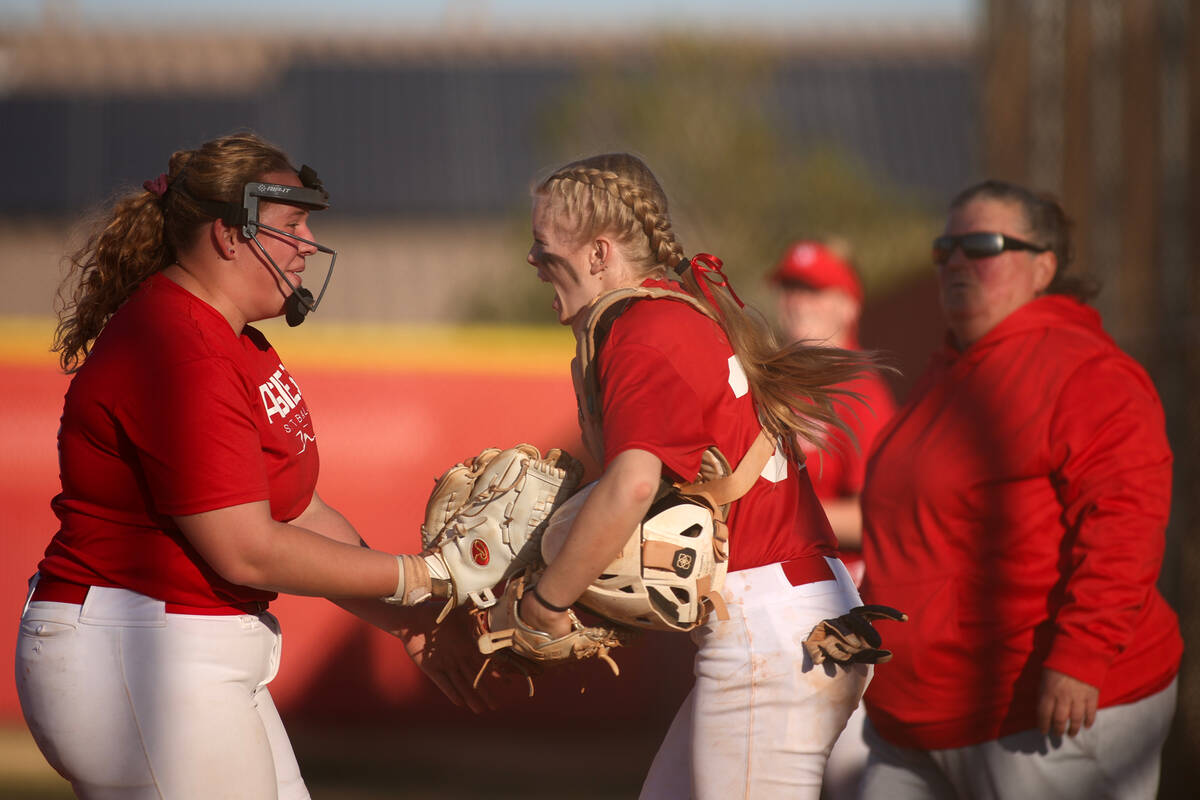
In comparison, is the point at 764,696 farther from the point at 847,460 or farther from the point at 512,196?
the point at 512,196

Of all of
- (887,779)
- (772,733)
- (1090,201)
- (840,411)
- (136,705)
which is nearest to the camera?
(136,705)

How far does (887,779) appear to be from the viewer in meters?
3.23

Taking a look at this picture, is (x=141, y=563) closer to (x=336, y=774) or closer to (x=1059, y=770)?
(x=1059, y=770)

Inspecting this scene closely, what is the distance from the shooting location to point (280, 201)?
2.54 metres

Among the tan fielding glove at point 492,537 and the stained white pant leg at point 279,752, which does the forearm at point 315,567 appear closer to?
the tan fielding glove at point 492,537

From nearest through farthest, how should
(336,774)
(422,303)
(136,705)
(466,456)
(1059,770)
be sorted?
(136,705), (1059,770), (336,774), (466,456), (422,303)

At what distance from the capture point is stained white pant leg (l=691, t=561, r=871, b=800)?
2447mm

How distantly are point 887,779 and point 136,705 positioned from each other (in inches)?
79.0

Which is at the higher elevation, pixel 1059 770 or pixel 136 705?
pixel 136 705

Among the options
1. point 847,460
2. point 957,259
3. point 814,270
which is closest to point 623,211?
point 957,259

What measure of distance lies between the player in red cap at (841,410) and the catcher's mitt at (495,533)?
937 mm

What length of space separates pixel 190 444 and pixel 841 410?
233 centimetres

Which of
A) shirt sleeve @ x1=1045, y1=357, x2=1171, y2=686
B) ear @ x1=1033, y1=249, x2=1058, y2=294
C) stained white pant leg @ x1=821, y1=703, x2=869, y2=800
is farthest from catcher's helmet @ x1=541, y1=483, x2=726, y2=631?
ear @ x1=1033, y1=249, x2=1058, y2=294

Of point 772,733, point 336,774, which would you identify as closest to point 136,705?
point 772,733
